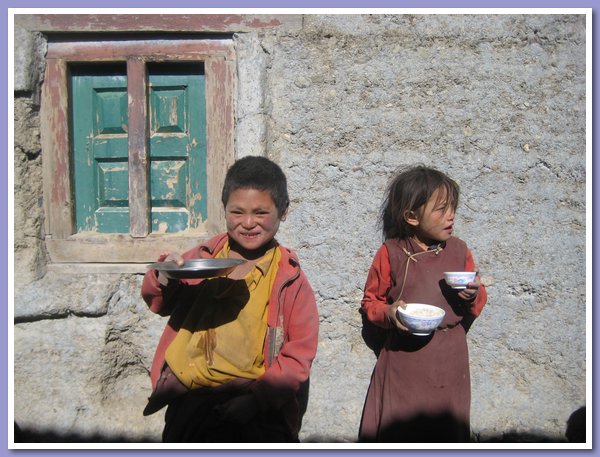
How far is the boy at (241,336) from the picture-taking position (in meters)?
1.94

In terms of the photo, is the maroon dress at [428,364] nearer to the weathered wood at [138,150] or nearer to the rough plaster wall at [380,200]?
the rough plaster wall at [380,200]

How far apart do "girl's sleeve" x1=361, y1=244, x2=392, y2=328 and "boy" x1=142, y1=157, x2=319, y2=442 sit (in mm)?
387

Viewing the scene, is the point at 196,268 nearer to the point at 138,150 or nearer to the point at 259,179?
the point at 259,179

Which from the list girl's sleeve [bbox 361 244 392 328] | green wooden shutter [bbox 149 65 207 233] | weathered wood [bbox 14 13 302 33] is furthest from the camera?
green wooden shutter [bbox 149 65 207 233]

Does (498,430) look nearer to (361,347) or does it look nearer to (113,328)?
(361,347)

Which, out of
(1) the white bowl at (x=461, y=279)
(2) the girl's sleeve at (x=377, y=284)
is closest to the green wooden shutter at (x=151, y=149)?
(2) the girl's sleeve at (x=377, y=284)

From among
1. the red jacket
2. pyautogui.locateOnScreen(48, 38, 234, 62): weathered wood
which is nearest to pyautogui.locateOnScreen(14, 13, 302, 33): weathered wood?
pyautogui.locateOnScreen(48, 38, 234, 62): weathered wood

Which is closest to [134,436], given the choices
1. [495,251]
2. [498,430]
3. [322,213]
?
[322,213]

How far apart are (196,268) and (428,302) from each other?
102cm

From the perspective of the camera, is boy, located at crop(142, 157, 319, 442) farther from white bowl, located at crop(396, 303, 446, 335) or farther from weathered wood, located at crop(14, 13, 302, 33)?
weathered wood, located at crop(14, 13, 302, 33)

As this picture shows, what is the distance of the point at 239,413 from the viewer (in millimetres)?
1864

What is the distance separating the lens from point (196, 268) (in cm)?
182

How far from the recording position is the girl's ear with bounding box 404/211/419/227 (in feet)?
7.57

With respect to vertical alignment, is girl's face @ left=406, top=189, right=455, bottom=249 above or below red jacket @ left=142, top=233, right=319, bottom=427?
above
